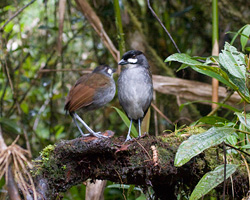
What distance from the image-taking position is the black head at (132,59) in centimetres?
345

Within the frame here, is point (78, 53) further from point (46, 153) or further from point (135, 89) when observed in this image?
point (46, 153)

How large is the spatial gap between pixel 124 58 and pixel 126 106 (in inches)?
18.7

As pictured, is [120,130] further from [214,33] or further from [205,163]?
[205,163]

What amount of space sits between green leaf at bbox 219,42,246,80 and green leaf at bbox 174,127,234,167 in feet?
1.13

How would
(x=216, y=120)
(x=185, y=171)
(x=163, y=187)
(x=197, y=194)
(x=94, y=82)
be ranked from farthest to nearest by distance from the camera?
(x=94, y=82) < (x=216, y=120) < (x=163, y=187) < (x=185, y=171) < (x=197, y=194)

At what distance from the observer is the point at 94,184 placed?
252 cm

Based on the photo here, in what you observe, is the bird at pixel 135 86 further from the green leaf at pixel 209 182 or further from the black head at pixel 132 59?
the green leaf at pixel 209 182

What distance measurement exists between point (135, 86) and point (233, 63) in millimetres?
1314

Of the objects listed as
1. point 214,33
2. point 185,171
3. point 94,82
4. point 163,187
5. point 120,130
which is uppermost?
point 214,33

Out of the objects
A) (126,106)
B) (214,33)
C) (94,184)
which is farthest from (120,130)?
(94,184)

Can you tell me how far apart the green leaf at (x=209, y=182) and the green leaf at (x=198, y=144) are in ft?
0.86

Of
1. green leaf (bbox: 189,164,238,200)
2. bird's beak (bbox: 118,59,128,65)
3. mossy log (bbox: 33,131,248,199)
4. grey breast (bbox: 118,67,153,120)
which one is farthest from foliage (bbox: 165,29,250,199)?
bird's beak (bbox: 118,59,128,65)

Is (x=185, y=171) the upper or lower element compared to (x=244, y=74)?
lower

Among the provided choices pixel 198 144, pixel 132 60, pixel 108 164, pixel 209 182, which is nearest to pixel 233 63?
pixel 198 144
